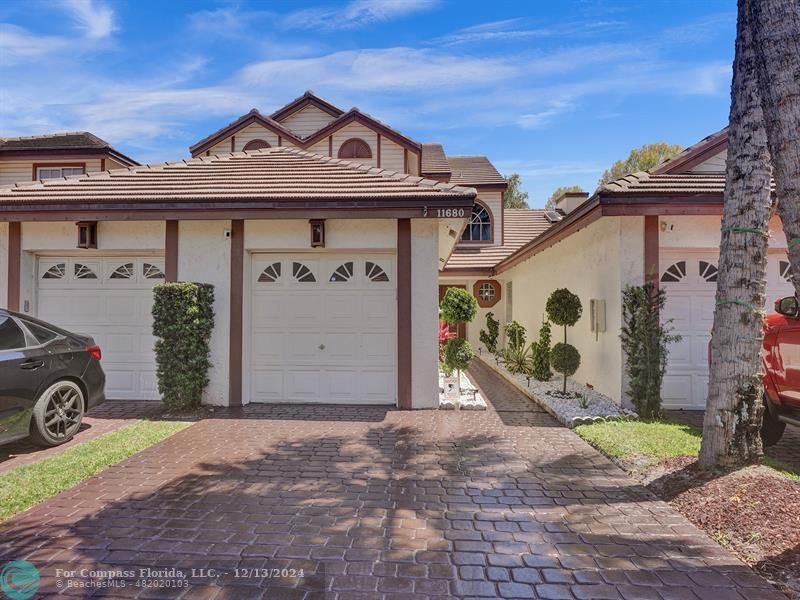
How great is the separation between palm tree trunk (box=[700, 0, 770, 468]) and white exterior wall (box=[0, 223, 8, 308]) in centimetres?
1062

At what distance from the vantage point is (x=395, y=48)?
961 centimetres

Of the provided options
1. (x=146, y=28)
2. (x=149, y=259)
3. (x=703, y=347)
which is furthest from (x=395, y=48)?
(x=703, y=347)

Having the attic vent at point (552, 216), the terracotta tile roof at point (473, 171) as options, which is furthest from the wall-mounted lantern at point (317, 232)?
the attic vent at point (552, 216)

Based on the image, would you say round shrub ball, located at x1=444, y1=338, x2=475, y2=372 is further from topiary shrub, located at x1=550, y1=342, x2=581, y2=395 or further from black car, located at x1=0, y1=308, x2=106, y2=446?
black car, located at x1=0, y1=308, x2=106, y2=446

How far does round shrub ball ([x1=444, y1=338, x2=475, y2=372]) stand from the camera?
8.09m

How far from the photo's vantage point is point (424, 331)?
740cm

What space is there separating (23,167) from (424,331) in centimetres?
1721

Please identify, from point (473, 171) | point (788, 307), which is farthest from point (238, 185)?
point (473, 171)

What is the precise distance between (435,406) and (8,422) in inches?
216

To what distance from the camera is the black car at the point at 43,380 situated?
15.6 ft

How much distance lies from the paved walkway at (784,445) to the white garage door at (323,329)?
459 cm

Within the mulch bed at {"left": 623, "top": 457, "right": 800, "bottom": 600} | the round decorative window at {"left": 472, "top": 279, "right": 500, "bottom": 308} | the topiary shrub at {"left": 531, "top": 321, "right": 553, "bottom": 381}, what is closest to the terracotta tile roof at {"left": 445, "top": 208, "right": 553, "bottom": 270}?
the round decorative window at {"left": 472, "top": 279, "right": 500, "bottom": 308}

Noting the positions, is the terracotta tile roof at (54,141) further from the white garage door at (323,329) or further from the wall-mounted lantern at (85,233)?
the white garage door at (323,329)

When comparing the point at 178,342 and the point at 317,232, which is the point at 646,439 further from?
the point at 178,342
